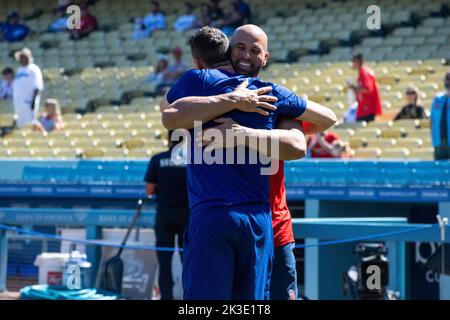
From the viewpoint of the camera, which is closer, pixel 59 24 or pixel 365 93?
pixel 365 93

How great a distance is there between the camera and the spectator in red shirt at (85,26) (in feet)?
68.0

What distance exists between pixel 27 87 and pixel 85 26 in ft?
16.0

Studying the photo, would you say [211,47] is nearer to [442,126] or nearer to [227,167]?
[227,167]

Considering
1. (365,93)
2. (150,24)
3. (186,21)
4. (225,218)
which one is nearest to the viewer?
(225,218)

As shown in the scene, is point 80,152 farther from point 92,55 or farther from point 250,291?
point 250,291

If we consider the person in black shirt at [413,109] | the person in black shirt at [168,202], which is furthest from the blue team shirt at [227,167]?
the person in black shirt at [413,109]

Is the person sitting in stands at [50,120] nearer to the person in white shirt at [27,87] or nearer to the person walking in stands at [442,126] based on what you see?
the person in white shirt at [27,87]

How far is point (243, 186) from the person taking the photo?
13.6 feet

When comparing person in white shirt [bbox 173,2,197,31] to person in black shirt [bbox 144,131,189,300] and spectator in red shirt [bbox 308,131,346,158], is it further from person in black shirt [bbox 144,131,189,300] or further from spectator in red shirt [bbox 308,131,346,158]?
person in black shirt [bbox 144,131,189,300]

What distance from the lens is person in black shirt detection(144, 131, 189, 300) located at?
8.98 m

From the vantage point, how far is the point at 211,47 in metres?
4.44

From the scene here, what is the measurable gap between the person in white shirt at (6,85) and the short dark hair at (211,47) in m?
13.9

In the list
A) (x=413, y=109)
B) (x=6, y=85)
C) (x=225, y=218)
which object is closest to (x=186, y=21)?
(x=6, y=85)
